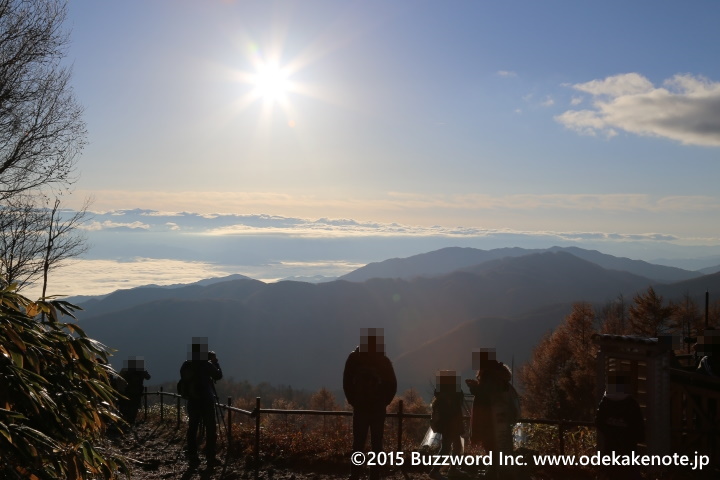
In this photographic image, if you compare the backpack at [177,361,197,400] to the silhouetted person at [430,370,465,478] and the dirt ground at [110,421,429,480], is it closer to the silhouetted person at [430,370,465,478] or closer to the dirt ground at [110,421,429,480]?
the dirt ground at [110,421,429,480]

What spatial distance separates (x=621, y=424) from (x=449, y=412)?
2.54 meters

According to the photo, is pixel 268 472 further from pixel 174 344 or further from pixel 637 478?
pixel 174 344

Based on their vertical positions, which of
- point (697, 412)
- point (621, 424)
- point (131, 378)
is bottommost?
point (131, 378)

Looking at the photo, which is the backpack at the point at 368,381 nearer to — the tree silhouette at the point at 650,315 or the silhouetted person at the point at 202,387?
the silhouetted person at the point at 202,387

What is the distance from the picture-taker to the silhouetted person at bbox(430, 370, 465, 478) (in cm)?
801

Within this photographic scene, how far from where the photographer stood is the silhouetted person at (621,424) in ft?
19.8

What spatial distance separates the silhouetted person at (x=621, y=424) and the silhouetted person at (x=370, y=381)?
270 cm

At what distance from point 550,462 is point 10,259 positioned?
58.7 feet

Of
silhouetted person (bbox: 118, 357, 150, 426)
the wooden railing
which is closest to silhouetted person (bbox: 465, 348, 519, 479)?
the wooden railing

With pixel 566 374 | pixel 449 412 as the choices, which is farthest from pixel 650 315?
pixel 449 412

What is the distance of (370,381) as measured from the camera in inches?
300

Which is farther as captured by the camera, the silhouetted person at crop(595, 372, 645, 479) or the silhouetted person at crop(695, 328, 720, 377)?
the silhouetted person at crop(695, 328, 720, 377)

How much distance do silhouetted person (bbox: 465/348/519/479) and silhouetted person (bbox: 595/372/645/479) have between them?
1427 millimetres

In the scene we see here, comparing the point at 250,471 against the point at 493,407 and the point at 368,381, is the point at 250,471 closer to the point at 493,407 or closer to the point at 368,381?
the point at 368,381
